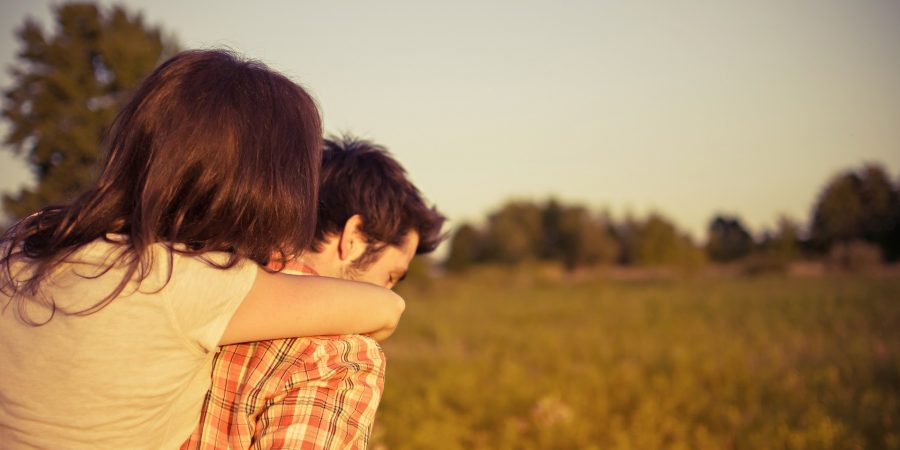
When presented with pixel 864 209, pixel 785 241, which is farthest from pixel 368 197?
pixel 785 241

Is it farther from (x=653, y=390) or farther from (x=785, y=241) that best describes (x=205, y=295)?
(x=785, y=241)

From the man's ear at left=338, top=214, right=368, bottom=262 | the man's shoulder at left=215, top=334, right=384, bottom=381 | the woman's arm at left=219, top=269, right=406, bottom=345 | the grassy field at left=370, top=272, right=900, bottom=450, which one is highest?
the man's ear at left=338, top=214, right=368, bottom=262

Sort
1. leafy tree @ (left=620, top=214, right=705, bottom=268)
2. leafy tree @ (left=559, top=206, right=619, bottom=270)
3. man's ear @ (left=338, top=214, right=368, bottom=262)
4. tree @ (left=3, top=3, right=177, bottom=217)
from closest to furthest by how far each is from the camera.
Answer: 1. man's ear @ (left=338, top=214, right=368, bottom=262)
2. tree @ (left=3, top=3, right=177, bottom=217)
3. leafy tree @ (left=620, top=214, right=705, bottom=268)
4. leafy tree @ (left=559, top=206, right=619, bottom=270)

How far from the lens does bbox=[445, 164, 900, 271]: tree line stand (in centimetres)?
3588

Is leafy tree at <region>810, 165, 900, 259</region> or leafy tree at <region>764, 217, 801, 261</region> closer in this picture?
leafy tree at <region>810, 165, 900, 259</region>

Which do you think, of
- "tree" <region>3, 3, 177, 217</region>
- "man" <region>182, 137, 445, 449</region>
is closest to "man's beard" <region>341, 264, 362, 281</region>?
"man" <region>182, 137, 445, 449</region>

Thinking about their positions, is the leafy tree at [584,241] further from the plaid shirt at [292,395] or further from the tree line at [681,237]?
the plaid shirt at [292,395]

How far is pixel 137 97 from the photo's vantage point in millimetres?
1303

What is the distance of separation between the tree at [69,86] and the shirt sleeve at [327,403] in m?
8.05

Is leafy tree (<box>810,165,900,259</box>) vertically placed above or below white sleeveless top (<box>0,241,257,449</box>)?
above

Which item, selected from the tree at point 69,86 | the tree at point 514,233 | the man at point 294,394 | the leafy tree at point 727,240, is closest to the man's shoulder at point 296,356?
the man at point 294,394

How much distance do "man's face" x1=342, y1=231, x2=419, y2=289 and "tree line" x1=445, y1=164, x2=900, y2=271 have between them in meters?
36.2

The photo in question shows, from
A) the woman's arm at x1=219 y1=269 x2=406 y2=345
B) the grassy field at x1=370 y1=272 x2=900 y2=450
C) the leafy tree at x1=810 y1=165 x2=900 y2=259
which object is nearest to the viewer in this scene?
the woman's arm at x1=219 y1=269 x2=406 y2=345

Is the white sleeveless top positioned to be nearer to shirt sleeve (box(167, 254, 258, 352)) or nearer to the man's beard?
shirt sleeve (box(167, 254, 258, 352))
